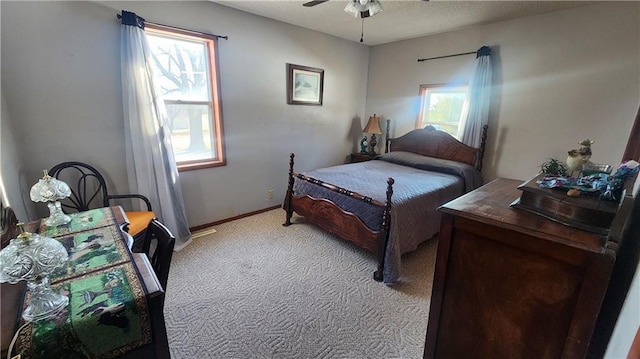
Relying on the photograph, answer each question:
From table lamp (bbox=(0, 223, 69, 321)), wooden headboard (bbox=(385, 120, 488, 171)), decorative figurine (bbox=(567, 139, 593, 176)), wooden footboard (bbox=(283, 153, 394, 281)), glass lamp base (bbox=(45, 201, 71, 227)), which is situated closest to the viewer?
table lamp (bbox=(0, 223, 69, 321))

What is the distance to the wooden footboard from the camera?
2246mm

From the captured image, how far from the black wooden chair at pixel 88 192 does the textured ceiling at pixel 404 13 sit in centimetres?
205

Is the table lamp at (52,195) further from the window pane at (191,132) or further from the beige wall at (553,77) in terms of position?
the beige wall at (553,77)

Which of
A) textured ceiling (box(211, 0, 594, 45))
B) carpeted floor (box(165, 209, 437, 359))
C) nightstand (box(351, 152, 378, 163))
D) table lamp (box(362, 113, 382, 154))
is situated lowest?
carpeted floor (box(165, 209, 437, 359))

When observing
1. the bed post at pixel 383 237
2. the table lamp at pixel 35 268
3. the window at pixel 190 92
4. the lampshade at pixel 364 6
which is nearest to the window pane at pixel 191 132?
the window at pixel 190 92

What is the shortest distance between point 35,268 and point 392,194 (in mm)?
2115

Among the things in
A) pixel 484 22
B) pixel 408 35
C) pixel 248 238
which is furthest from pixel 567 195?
pixel 408 35

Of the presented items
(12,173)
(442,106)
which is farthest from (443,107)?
→ (12,173)

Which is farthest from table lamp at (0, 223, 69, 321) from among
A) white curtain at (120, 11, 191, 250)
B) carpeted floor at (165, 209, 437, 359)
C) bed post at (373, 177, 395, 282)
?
bed post at (373, 177, 395, 282)

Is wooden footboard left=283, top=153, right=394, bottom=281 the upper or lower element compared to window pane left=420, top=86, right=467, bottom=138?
lower

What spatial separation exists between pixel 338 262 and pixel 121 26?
9.20 ft

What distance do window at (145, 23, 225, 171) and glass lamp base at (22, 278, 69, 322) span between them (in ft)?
7.00

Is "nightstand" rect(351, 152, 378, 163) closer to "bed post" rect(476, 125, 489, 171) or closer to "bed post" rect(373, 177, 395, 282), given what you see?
"bed post" rect(476, 125, 489, 171)

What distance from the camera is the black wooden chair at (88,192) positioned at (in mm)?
2223
